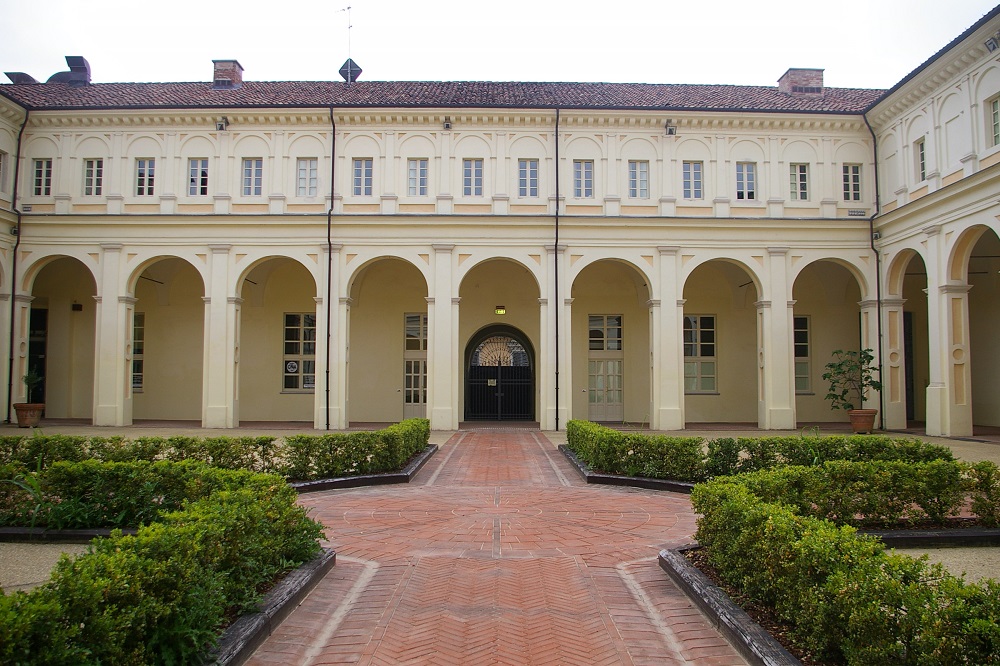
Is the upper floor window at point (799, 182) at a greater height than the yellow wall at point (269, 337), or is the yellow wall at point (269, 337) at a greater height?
the upper floor window at point (799, 182)

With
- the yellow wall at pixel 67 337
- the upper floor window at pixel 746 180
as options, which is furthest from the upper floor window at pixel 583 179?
the yellow wall at pixel 67 337

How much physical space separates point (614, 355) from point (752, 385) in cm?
493

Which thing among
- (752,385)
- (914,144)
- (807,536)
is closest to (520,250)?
(752,385)

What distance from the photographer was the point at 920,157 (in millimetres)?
18875

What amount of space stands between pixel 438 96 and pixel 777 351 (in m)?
13.1

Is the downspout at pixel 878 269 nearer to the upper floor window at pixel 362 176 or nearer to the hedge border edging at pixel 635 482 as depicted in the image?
the hedge border edging at pixel 635 482

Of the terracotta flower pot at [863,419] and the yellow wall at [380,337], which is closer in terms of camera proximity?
the terracotta flower pot at [863,419]

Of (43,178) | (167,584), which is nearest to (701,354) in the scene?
(167,584)

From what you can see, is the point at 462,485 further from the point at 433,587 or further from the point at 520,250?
the point at 520,250

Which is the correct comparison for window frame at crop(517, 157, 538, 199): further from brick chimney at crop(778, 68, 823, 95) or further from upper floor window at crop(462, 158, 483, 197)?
brick chimney at crop(778, 68, 823, 95)

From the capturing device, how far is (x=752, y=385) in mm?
23734

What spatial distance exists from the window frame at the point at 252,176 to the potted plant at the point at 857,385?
59.5 feet

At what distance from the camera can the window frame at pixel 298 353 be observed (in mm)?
23688

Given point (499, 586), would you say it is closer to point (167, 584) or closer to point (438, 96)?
point (167, 584)
